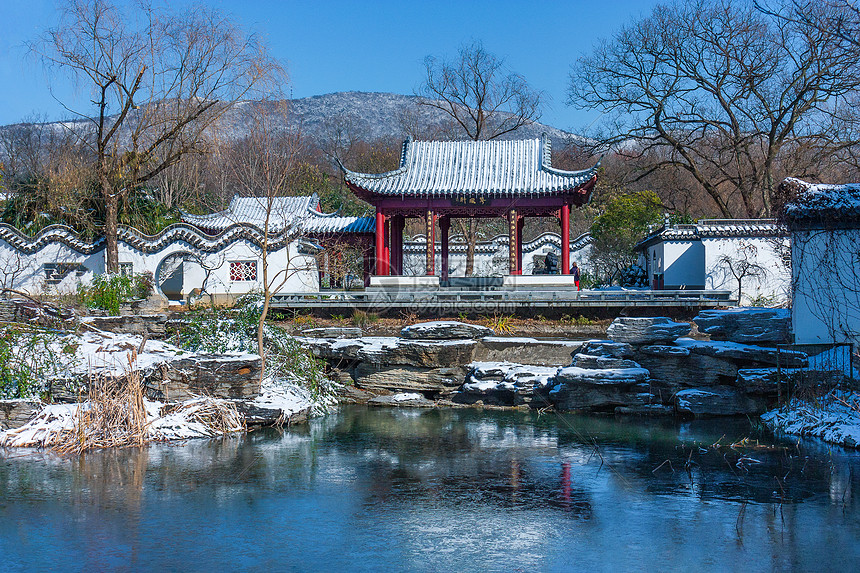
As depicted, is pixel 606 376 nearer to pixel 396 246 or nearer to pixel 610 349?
pixel 610 349

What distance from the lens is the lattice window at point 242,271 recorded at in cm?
2267

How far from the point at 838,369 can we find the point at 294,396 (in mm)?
8138

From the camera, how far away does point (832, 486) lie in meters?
7.82

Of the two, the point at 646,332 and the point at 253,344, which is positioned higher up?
the point at 646,332

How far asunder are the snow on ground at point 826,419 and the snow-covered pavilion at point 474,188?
436 inches

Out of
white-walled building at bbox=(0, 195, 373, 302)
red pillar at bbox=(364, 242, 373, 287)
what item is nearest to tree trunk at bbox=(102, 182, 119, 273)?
white-walled building at bbox=(0, 195, 373, 302)

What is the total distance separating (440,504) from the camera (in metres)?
7.34

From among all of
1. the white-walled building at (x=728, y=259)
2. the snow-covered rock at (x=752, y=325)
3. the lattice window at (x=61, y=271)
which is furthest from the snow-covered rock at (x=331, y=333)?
the lattice window at (x=61, y=271)

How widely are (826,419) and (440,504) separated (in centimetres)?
613

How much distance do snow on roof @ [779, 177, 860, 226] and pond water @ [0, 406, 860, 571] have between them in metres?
3.37

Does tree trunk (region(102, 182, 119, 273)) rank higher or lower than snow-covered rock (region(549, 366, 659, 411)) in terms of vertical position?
higher

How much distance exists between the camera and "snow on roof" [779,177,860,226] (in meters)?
11.1

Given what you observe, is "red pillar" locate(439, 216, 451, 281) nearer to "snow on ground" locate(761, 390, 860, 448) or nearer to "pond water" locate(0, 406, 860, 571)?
"pond water" locate(0, 406, 860, 571)

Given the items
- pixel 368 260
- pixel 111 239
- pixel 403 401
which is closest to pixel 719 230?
pixel 368 260
